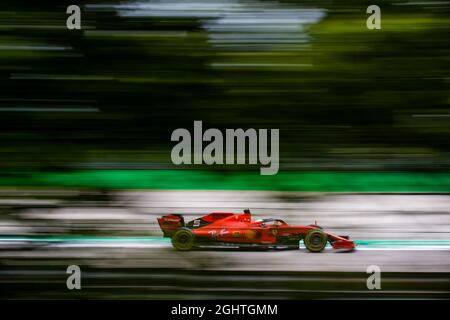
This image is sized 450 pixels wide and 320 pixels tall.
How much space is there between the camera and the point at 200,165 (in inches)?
94.2

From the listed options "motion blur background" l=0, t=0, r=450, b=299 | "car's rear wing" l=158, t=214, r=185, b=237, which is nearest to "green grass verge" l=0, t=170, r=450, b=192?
"motion blur background" l=0, t=0, r=450, b=299

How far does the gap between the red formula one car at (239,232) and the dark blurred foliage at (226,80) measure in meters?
0.33

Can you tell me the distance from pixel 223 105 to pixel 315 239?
2.66ft

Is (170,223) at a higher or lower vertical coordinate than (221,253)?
higher

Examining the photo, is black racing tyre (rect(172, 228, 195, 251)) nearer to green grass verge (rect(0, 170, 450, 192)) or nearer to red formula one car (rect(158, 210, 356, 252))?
red formula one car (rect(158, 210, 356, 252))

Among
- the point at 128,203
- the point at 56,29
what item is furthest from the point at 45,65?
the point at 128,203

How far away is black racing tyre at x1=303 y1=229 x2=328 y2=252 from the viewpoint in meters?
2.46

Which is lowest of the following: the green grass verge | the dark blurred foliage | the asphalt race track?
the asphalt race track

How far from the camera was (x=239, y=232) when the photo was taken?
2.52 m

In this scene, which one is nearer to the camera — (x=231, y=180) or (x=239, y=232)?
(x=231, y=180)

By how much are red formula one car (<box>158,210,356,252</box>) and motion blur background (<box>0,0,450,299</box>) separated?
0.06m

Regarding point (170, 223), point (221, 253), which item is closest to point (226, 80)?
point (170, 223)

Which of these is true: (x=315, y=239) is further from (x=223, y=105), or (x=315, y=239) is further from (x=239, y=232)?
(x=223, y=105)

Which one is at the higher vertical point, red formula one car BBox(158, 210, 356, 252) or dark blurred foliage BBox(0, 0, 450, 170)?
dark blurred foliage BBox(0, 0, 450, 170)
